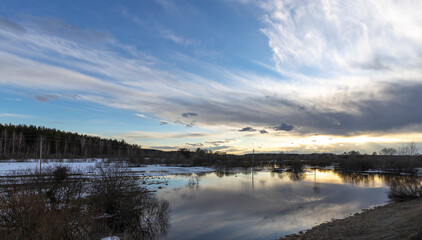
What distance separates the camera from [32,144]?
10906cm

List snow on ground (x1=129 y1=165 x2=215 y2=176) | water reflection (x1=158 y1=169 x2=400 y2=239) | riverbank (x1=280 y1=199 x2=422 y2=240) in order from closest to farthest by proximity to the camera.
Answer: riverbank (x1=280 y1=199 x2=422 y2=240), water reflection (x1=158 y1=169 x2=400 y2=239), snow on ground (x1=129 y1=165 x2=215 y2=176)

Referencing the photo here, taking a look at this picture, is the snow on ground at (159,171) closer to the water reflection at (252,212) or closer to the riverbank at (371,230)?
the water reflection at (252,212)

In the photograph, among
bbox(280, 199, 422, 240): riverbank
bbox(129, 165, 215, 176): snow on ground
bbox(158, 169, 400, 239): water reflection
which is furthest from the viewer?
bbox(129, 165, 215, 176): snow on ground

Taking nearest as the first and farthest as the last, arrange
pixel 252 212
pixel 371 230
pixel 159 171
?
1. pixel 371 230
2. pixel 252 212
3. pixel 159 171

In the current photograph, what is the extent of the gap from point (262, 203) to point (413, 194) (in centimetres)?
1366

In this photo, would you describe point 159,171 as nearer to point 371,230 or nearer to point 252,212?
point 252,212

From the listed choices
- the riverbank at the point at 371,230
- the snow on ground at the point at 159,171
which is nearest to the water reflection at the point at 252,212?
the riverbank at the point at 371,230

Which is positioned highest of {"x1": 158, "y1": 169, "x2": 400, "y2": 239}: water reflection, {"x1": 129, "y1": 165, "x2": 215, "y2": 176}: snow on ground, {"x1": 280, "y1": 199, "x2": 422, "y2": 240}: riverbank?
{"x1": 280, "y1": 199, "x2": 422, "y2": 240}: riverbank

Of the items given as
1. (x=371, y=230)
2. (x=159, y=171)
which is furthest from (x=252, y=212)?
(x=159, y=171)

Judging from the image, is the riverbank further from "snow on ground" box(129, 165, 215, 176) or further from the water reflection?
"snow on ground" box(129, 165, 215, 176)

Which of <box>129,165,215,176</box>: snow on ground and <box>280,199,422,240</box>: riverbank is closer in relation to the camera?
<box>280,199,422,240</box>: riverbank

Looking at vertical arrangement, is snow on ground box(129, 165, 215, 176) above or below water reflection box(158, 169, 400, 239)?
below

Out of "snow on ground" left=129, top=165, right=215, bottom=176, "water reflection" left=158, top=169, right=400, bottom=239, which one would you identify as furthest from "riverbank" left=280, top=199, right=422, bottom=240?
"snow on ground" left=129, top=165, right=215, bottom=176

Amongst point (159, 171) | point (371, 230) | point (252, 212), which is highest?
point (371, 230)
